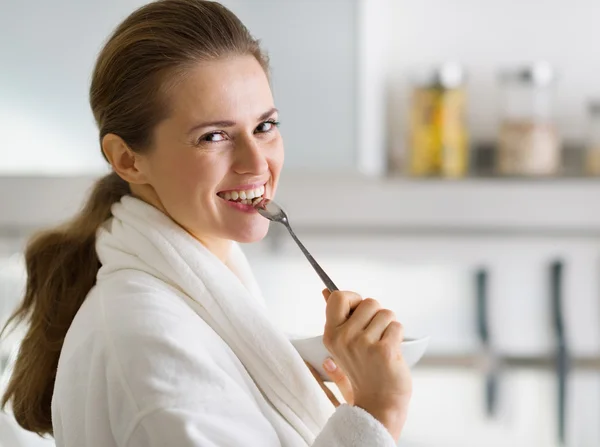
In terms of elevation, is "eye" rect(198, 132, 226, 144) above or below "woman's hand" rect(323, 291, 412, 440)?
above

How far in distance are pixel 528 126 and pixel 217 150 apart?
1.04 meters

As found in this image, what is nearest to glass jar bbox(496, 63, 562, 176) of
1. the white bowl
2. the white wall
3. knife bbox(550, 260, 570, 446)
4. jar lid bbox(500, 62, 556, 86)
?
jar lid bbox(500, 62, 556, 86)

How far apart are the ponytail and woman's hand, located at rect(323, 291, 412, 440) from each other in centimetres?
30

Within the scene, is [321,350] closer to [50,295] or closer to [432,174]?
[50,295]

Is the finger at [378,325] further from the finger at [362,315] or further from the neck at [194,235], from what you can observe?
the neck at [194,235]

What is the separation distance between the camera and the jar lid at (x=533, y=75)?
173cm

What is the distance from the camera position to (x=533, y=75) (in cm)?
173

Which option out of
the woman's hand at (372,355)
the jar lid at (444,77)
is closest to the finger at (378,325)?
the woman's hand at (372,355)

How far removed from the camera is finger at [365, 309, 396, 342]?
813mm

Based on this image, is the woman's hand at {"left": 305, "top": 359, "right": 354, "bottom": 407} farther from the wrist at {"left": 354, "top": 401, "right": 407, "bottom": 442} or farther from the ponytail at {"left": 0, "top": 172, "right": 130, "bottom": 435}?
the ponytail at {"left": 0, "top": 172, "right": 130, "bottom": 435}

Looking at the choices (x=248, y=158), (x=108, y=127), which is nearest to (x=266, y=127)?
(x=248, y=158)

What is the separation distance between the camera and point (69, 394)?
82cm

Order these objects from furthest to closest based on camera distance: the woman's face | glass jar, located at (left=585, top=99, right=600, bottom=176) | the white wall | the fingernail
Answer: glass jar, located at (left=585, top=99, right=600, bottom=176) < the white wall < the fingernail < the woman's face

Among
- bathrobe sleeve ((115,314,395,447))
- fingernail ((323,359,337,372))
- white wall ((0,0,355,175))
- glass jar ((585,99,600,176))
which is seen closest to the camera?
bathrobe sleeve ((115,314,395,447))
